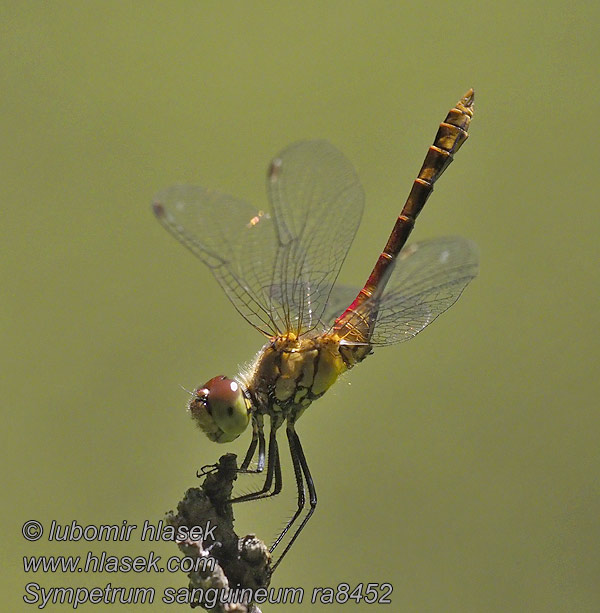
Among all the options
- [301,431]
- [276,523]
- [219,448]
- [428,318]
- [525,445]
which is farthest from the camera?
[525,445]

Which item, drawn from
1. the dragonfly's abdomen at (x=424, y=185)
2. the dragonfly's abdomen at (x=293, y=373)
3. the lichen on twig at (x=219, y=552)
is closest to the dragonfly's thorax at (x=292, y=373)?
the dragonfly's abdomen at (x=293, y=373)

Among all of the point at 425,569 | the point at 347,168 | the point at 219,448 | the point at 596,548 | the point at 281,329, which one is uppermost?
the point at 347,168

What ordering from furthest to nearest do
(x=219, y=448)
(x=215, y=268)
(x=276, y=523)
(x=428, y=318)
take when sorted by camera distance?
(x=219, y=448) < (x=276, y=523) < (x=428, y=318) < (x=215, y=268)

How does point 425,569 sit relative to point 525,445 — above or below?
below

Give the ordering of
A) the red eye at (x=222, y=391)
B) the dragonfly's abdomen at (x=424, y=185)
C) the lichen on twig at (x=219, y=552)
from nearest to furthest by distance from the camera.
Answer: the lichen on twig at (x=219, y=552)
the red eye at (x=222, y=391)
the dragonfly's abdomen at (x=424, y=185)

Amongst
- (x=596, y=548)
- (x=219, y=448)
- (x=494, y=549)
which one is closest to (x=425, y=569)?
→ (x=494, y=549)

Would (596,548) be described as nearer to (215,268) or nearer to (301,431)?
(301,431)

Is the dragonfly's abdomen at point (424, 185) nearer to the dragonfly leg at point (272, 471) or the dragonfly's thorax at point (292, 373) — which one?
the dragonfly's thorax at point (292, 373)
